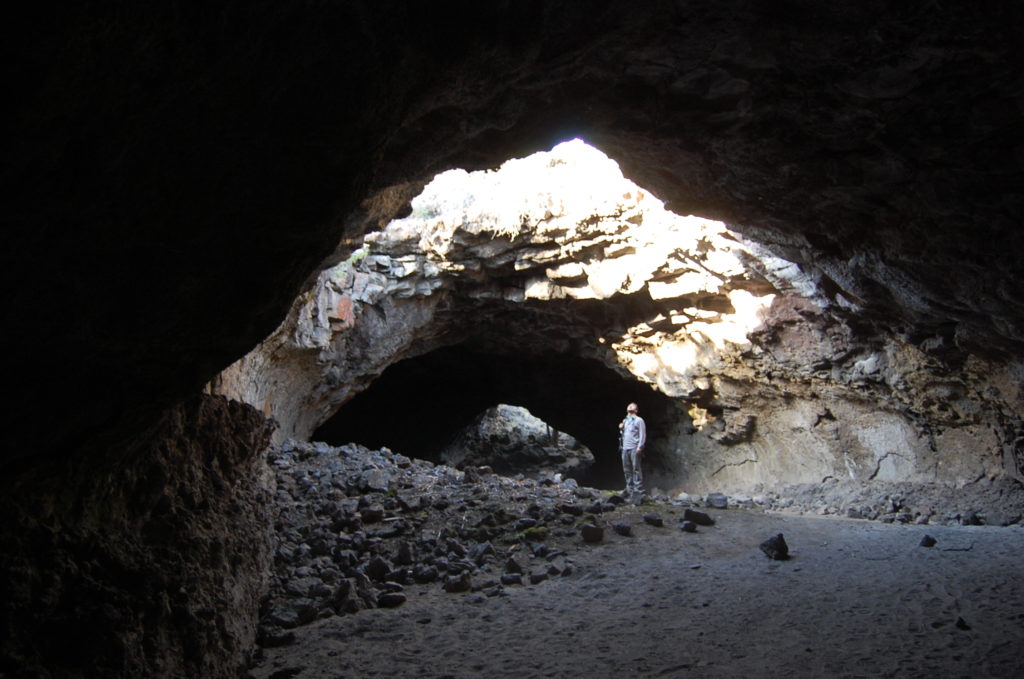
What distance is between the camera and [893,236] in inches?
174

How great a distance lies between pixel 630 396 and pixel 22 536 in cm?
1272

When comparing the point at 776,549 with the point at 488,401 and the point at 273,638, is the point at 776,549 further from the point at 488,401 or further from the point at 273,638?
the point at 488,401

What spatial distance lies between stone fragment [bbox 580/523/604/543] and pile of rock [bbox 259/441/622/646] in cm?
12

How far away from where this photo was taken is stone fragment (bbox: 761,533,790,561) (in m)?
4.71

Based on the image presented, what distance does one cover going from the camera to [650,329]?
34.1ft

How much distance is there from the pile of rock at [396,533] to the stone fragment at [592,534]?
0.39 ft

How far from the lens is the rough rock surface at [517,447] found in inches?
747

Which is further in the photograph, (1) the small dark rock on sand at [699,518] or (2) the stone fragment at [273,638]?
(1) the small dark rock on sand at [699,518]

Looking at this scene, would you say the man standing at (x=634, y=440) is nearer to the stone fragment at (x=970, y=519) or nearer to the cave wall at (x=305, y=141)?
the stone fragment at (x=970, y=519)

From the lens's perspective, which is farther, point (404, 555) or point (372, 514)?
point (372, 514)

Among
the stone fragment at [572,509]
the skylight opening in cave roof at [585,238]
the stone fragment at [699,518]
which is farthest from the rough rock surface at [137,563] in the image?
the skylight opening in cave roof at [585,238]

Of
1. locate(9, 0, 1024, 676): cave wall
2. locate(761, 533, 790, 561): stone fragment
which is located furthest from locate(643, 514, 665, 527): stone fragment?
locate(9, 0, 1024, 676): cave wall

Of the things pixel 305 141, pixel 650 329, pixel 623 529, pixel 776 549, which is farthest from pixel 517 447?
pixel 305 141

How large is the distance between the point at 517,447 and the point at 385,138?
721 inches
